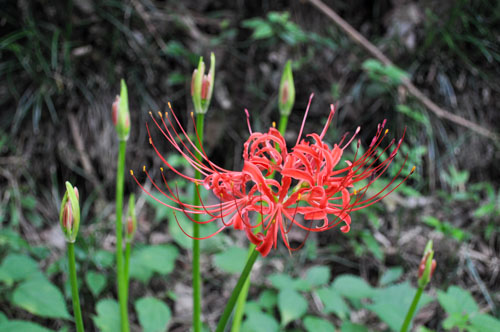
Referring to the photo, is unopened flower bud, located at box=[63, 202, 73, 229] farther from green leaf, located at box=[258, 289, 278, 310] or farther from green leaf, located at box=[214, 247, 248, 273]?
green leaf, located at box=[258, 289, 278, 310]

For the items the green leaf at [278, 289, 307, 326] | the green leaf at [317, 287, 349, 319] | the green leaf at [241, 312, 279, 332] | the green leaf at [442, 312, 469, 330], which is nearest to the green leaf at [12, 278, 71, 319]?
the green leaf at [241, 312, 279, 332]

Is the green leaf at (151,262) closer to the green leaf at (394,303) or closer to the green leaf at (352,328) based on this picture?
the green leaf at (352,328)

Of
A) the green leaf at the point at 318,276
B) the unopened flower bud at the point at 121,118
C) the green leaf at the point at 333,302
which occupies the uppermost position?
the unopened flower bud at the point at 121,118

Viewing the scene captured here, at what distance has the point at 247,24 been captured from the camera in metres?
2.80

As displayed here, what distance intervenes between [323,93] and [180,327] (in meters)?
1.96

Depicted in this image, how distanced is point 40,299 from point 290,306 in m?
0.96

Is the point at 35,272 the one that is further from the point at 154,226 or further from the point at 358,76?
the point at 358,76

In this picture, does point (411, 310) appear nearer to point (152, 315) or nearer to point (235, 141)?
point (152, 315)

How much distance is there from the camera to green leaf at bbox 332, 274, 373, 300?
1766 millimetres

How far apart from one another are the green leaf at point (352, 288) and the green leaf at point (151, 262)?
2.48 feet

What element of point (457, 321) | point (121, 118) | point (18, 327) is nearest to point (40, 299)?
point (18, 327)

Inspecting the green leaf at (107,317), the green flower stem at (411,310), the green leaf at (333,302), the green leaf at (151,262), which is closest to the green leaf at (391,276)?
the green leaf at (333,302)

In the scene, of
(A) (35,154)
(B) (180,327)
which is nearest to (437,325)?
(B) (180,327)

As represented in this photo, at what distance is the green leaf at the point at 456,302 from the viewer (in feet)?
4.93
